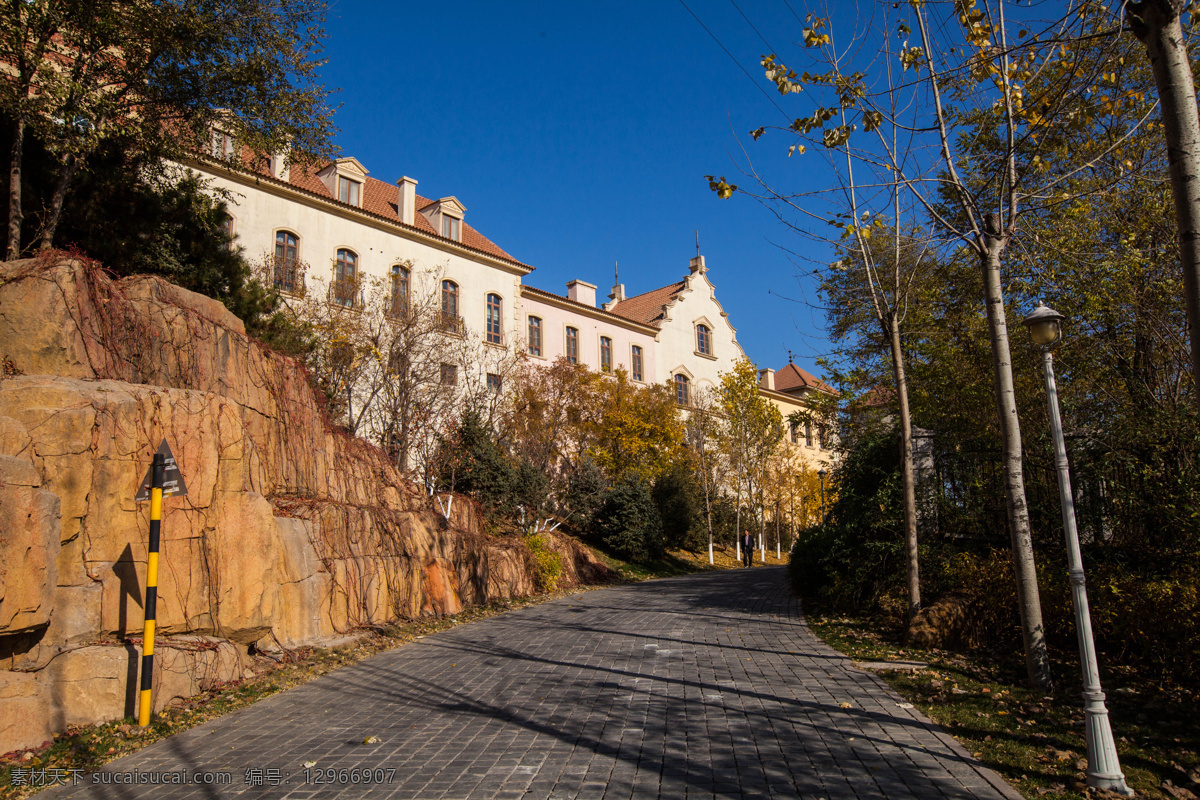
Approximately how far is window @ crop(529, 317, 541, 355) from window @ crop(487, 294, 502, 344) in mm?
2620

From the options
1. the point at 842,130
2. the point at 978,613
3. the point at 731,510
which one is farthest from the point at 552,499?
the point at 842,130

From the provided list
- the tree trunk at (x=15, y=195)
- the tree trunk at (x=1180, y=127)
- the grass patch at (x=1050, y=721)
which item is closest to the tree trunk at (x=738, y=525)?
the grass patch at (x=1050, y=721)

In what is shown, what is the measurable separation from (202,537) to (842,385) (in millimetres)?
17508

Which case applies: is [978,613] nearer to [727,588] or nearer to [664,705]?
[664,705]

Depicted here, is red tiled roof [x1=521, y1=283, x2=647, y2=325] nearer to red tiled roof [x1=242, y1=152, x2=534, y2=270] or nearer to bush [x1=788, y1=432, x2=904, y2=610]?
red tiled roof [x1=242, y1=152, x2=534, y2=270]

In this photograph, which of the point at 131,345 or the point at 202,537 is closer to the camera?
the point at 202,537

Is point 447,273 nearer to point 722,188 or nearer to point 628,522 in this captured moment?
point 628,522

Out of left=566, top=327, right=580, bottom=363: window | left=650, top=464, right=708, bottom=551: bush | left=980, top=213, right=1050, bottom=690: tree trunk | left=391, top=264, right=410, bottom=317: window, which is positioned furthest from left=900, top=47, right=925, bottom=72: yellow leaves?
left=566, top=327, right=580, bottom=363: window

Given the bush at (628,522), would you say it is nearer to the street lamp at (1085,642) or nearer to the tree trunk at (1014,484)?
the tree trunk at (1014,484)

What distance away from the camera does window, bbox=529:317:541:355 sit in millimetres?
35562

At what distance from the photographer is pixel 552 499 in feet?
89.8

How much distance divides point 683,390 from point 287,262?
81.1 ft

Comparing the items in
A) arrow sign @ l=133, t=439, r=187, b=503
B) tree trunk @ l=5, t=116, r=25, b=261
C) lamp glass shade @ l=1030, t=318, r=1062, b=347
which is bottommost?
arrow sign @ l=133, t=439, r=187, b=503

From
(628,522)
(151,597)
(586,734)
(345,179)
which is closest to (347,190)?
(345,179)
